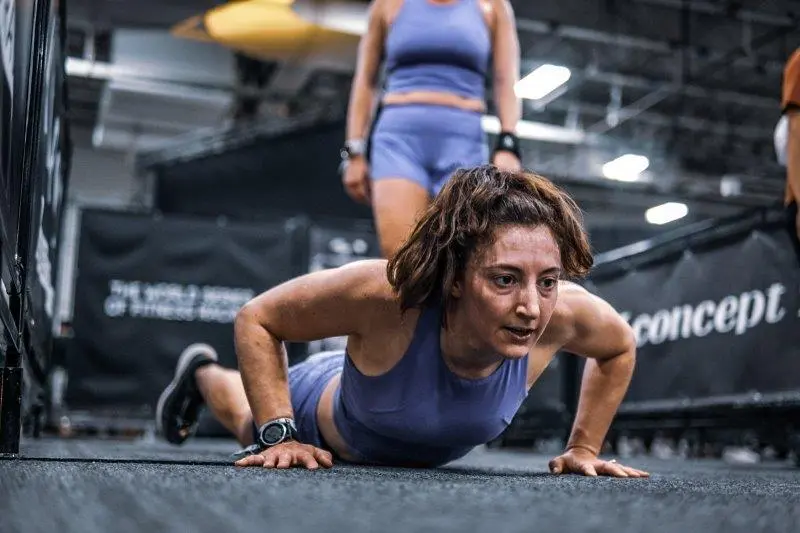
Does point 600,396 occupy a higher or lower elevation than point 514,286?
lower

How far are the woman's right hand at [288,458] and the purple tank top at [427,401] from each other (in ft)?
0.60

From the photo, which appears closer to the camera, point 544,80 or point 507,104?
point 507,104

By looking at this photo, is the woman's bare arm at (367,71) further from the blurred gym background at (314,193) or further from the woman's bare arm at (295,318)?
the woman's bare arm at (295,318)

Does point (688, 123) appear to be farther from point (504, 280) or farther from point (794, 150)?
point (504, 280)

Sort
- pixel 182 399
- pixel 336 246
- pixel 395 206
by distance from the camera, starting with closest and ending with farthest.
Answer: pixel 395 206
pixel 182 399
pixel 336 246

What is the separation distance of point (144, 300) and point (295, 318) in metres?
3.03

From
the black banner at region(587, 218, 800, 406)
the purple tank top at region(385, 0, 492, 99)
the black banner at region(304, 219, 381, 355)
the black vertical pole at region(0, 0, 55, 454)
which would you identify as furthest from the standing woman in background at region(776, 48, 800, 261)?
the black banner at region(304, 219, 381, 355)

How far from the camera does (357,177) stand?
258cm

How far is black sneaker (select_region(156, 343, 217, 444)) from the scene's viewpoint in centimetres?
258

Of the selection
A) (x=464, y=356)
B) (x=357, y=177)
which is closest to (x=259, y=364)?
(x=464, y=356)

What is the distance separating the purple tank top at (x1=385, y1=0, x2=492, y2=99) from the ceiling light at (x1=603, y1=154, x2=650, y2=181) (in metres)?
10.2

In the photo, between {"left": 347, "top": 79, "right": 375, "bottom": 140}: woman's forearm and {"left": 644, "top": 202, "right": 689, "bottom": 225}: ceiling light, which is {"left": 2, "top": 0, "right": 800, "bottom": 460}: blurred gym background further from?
{"left": 347, "top": 79, "right": 375, "bottom": 140}: woman's forearm

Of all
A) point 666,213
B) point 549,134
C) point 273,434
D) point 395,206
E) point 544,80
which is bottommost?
point 273,434

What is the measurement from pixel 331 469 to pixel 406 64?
1321 mm
